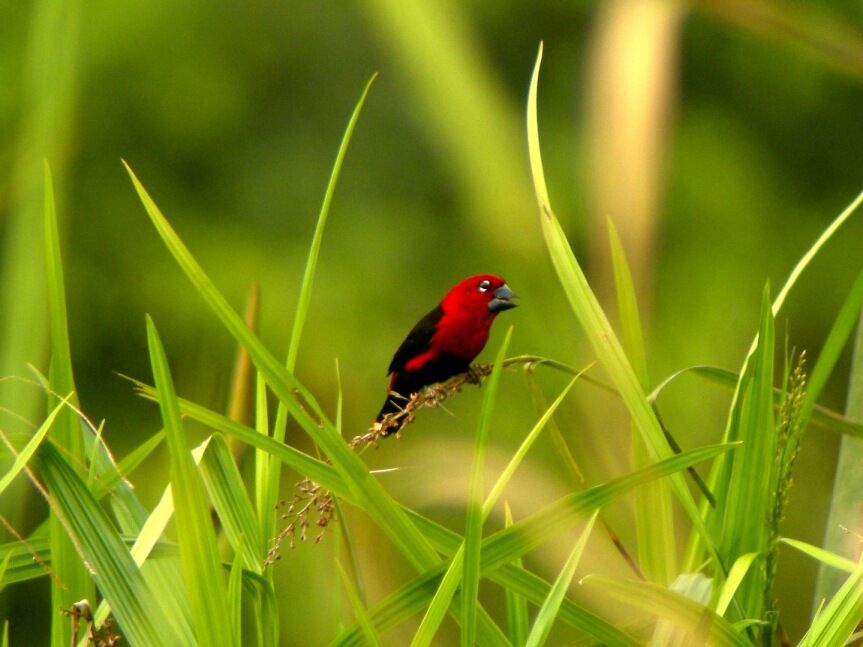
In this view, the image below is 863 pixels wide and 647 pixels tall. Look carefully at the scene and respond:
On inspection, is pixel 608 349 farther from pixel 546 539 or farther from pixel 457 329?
pixel 457 329

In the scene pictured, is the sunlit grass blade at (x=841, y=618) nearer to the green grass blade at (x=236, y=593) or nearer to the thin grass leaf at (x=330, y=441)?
the thin grass leaf at (x=330, y=441)

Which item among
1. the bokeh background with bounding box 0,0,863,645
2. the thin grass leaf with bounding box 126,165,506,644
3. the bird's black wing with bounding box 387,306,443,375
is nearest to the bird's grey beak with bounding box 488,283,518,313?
the bird's black wing with bounding box 387,306,443,375

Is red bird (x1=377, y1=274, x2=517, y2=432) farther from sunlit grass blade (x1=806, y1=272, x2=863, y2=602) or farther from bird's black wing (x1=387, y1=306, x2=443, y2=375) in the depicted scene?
sunlit grass blade (x1=806, y1=272, x2=863, y2=602)

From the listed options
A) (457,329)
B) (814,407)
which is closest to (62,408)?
(814,407)

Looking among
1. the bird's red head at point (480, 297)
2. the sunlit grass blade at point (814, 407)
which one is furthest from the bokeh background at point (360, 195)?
the sunlit grass blade at point (814, 407)

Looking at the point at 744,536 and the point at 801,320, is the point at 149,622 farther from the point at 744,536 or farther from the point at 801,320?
the point at 801,320

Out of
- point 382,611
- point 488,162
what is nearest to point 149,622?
point 382,611
